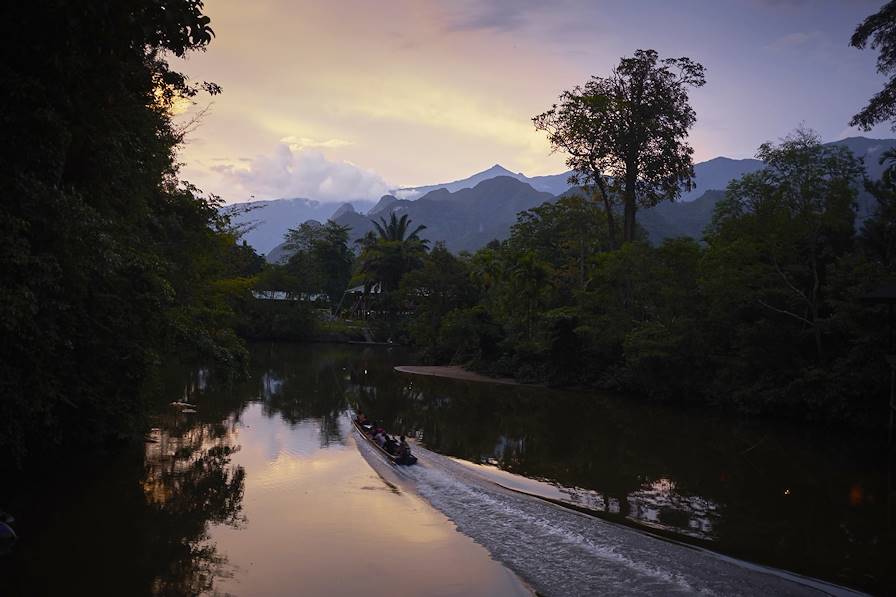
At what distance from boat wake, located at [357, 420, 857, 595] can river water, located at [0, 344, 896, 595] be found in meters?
0.04

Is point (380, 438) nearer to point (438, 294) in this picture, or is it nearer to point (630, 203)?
point (630, 203)

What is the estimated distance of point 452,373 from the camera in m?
43.3

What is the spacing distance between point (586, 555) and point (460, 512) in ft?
11.1

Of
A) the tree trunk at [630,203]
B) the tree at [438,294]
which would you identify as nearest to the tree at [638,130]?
the tree trunk at [630,203]

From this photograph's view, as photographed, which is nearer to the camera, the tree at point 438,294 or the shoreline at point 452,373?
the shoreline at point 452,373

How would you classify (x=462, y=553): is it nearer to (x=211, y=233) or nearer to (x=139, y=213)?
(x=139, y=213)

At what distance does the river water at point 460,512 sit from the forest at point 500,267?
1945 millimetres

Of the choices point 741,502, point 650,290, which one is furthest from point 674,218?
point 741,502

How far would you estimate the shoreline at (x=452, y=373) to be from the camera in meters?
39.8

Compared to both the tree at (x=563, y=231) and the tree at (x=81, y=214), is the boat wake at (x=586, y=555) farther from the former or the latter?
the tree at (x=563, y=231)

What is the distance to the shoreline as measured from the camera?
39.8m

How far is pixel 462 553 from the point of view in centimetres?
1171

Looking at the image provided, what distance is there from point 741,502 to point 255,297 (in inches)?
2241

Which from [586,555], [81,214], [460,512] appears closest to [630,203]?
[460,512]
